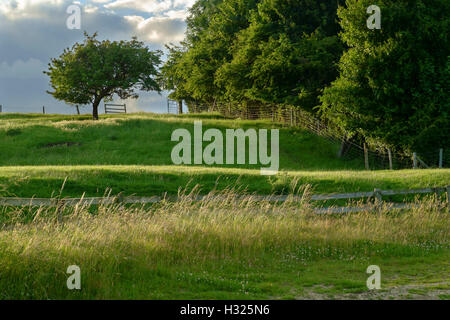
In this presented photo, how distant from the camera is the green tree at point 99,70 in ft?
145

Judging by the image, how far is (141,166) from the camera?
23.8 meters

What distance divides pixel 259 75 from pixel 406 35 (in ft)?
42.0

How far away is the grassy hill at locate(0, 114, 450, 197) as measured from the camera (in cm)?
1861

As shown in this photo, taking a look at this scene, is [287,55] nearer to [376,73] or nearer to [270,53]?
[270,53]

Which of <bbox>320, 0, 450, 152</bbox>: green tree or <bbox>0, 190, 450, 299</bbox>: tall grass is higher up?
<bbox>320, 0, 450, 152</bbox>: green tree

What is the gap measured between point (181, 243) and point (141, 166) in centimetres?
1535

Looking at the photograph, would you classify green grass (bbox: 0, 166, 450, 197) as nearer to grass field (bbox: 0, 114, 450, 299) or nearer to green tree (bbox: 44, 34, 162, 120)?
grass field (bbox: 0, 114, 450, 299)

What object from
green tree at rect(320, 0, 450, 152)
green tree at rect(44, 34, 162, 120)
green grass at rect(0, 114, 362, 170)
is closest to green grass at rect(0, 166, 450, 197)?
green tree at rect(320, 0, 450, 152)

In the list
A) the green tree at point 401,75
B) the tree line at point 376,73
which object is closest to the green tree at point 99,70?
the tree line at point 376,73

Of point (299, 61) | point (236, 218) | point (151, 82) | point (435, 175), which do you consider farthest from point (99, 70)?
point (236, 218)

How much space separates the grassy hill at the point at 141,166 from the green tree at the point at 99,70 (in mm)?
5767

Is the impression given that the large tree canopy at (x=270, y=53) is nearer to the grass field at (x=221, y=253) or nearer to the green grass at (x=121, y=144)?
the green grass at (x=121, y=144)

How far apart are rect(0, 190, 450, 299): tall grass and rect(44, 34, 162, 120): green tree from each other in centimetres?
3634

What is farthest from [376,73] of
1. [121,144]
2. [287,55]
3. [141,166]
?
[121,144]
